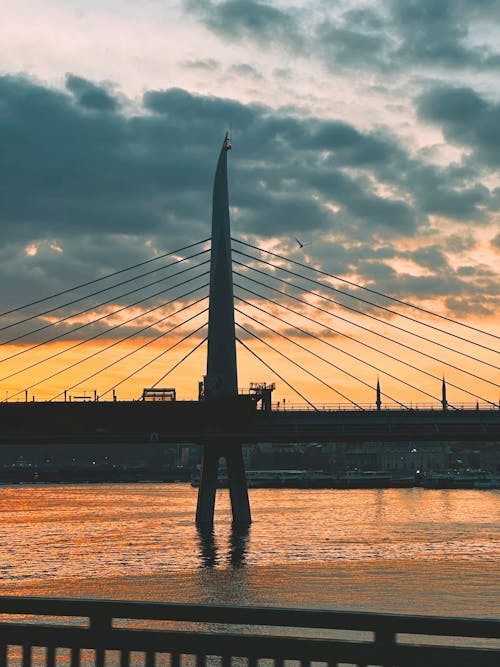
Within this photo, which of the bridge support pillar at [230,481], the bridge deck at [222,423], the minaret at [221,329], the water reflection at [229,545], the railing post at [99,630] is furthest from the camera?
the bridge support pillar at [230,481]

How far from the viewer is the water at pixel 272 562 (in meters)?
40.9

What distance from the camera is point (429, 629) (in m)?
7.41

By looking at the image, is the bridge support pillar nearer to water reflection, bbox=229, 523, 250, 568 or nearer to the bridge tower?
the bridge tower

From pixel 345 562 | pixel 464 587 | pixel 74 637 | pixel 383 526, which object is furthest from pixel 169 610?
pixel 383 526

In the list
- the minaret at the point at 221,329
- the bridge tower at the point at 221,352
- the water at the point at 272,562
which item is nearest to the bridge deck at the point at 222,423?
the minaret at the point at 221,329

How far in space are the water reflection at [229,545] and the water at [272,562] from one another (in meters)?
0.10

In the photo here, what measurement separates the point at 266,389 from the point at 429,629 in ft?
245

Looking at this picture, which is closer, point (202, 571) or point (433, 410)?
point (202, 571)

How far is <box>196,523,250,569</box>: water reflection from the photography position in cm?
5517

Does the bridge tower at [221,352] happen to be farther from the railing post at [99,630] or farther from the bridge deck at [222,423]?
the railing post at [99,630]

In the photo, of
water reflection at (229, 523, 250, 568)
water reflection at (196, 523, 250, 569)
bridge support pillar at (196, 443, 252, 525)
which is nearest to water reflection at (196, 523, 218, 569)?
water reflection at (196, 523, 250, 569)

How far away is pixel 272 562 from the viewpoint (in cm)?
5491

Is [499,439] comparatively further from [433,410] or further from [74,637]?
[74,637]

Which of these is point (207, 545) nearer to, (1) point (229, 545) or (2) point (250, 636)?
(1) point (229, 545)
